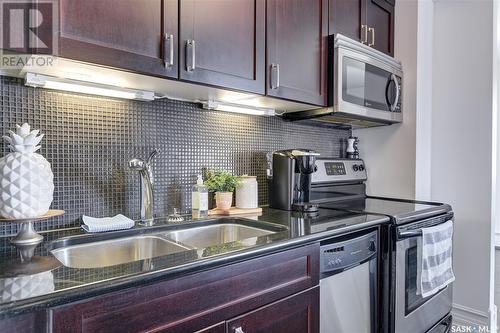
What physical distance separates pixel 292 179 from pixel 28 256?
119cm

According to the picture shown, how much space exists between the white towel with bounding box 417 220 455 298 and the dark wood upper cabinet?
1202 mm

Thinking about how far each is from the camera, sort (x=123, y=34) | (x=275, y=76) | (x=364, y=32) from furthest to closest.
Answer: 1. (x=364, y=32)
2. (x=275, y=76)
3. (x=123, y=34)

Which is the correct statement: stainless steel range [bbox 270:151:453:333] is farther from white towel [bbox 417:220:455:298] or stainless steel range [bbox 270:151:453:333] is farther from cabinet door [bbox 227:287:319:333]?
cabinet door [bbox 227:287:319:333]

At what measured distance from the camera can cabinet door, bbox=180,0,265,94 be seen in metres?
1.19

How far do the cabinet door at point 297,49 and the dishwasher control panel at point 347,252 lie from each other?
722mm

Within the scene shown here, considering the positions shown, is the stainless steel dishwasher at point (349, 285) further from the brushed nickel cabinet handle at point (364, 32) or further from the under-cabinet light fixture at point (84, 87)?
the brushed nickel cabinet handle at point (364, 32)

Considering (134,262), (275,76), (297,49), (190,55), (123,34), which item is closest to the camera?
(134,262)

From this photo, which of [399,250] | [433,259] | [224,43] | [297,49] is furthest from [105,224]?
[433,259]

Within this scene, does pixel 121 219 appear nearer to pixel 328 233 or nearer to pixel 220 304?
pixel 220 304

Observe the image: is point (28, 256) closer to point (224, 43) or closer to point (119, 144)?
point (119, 144)

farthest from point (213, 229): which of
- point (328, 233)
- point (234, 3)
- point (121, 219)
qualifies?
point (234, 3)

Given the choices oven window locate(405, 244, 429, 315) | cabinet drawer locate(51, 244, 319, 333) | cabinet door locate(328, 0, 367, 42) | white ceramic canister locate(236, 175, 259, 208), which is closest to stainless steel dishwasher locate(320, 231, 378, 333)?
cabinet drawer locate(51, 244, 319, 333)

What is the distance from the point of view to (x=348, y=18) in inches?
74.6

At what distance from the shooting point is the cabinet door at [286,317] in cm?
96
